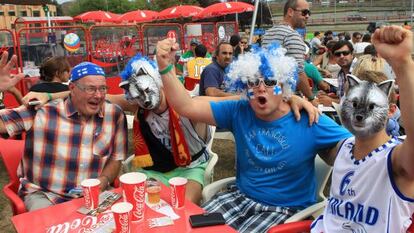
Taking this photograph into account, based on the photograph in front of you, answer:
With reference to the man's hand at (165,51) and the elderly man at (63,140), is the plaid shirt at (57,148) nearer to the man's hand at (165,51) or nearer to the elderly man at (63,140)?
the elderly man at (63,140)

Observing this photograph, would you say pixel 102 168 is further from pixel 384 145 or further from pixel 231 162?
pixel 231 162

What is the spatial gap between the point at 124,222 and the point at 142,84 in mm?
1218

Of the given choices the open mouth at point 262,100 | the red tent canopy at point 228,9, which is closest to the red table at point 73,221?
the open mouth at point 262,100

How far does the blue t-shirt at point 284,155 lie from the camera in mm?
2307

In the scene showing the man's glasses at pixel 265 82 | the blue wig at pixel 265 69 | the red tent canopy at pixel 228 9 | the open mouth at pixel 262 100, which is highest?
the red tent canopy at pixel 228 9

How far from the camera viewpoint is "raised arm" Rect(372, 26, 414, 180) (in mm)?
1421

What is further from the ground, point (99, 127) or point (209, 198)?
point (99, 127)

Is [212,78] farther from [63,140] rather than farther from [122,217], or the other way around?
[122,217]

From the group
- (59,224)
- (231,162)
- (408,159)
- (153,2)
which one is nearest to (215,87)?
(231,162)

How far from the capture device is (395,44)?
56.8 inches

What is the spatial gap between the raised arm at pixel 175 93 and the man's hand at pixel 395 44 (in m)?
1.28

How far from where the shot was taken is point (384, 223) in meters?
1.68

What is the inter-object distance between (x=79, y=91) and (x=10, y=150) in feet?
2.35

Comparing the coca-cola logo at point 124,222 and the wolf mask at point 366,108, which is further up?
the wolf mask at point 366,108
